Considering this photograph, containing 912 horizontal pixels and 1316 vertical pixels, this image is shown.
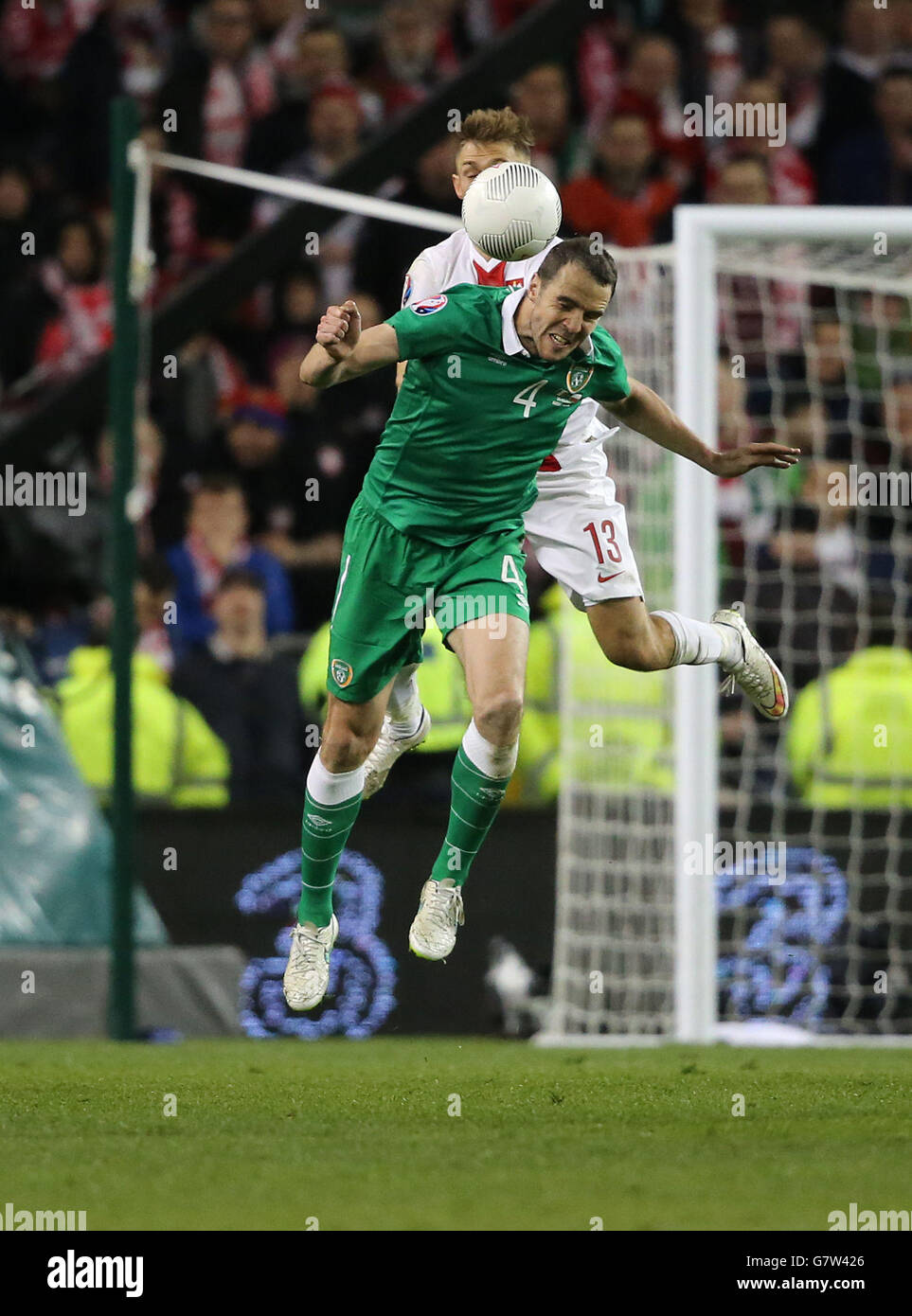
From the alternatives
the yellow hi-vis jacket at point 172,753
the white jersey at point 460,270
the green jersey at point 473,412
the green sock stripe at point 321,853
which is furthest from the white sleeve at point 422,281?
the yellow hi-vis jacket at point 172,753

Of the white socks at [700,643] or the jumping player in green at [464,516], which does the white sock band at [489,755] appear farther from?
the white socks at [700,643]

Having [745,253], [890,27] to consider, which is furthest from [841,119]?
[745,253]

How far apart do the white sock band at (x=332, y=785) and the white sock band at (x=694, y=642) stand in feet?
3.82

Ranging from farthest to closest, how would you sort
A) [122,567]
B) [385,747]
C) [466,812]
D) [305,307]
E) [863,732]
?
[305,307] < [863,732] < [122,567] < [385,747] < [466,812]

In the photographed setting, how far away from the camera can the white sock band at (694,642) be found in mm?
7672

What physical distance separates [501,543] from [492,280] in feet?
2.81

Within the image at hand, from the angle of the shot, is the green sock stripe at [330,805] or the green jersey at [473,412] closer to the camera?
the green jersey at [473,412]

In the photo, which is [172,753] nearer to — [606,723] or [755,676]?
[606,723]

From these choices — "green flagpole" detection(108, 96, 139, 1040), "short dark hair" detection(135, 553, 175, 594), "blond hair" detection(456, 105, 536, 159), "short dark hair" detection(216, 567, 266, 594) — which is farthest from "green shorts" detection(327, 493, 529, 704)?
"short dark hair" detection(135, 553, 175, 594)

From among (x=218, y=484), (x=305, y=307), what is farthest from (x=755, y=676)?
(x=305, y=307)

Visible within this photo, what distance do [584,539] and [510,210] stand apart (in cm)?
136

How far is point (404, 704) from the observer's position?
26.0 feet

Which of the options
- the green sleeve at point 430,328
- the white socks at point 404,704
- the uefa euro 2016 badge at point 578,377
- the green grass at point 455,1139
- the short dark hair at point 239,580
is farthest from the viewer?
the short dark hair at point 239,580

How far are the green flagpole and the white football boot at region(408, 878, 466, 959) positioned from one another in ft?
8.91
